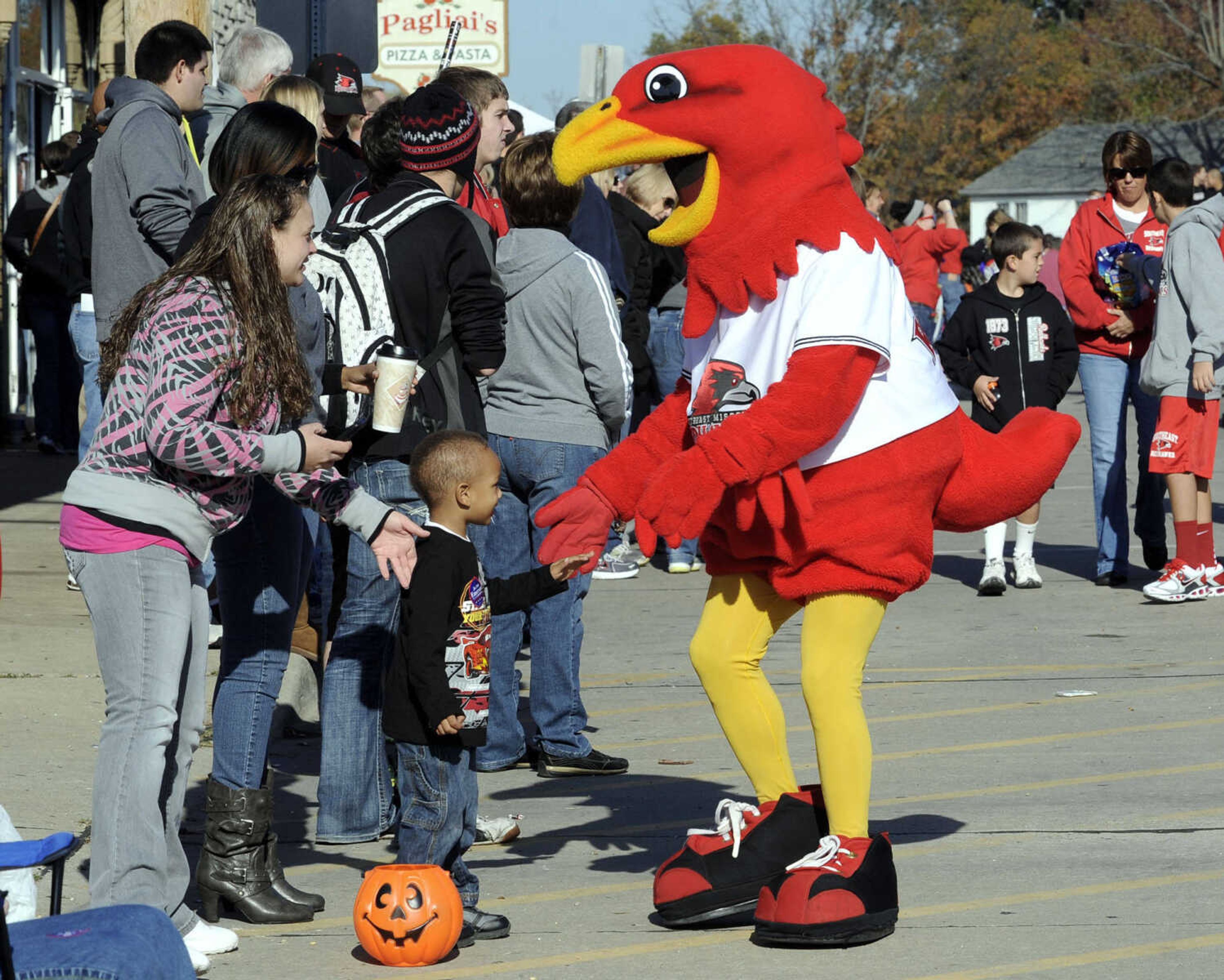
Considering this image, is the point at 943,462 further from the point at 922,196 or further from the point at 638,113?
the point at 922,196

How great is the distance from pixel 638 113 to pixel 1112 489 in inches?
236

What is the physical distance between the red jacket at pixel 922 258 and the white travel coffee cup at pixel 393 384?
15253 millimetres

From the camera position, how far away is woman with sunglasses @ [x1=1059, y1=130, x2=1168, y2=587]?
393 inches

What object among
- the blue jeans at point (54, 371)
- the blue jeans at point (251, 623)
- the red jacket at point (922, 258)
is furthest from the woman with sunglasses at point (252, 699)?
the red jacket at point (922, 258)

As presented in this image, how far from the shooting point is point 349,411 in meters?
5.37

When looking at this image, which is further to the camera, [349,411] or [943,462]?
[349,411]

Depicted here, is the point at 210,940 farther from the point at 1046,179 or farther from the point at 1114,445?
the point at 1046,179

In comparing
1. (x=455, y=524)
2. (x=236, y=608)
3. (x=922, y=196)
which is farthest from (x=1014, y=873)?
(x=922, y=196)

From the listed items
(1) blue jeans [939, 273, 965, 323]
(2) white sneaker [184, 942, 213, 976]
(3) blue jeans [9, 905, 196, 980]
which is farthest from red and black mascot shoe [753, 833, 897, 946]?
(1) blue jeans [939, 273, 965, 323]

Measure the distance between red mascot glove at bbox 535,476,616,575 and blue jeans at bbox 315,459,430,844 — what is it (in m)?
0.64

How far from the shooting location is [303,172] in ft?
16.7

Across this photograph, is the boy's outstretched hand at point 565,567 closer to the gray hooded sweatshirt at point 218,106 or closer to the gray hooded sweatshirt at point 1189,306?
the gray hooded sweatshirt at point 218,106

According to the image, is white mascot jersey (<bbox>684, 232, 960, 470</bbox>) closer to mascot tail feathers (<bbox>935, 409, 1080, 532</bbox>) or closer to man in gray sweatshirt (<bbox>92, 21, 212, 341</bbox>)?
mascot tail feathers (<bbox>935, 409, 1080, 532</bbox>)

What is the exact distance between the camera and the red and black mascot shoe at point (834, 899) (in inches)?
177
